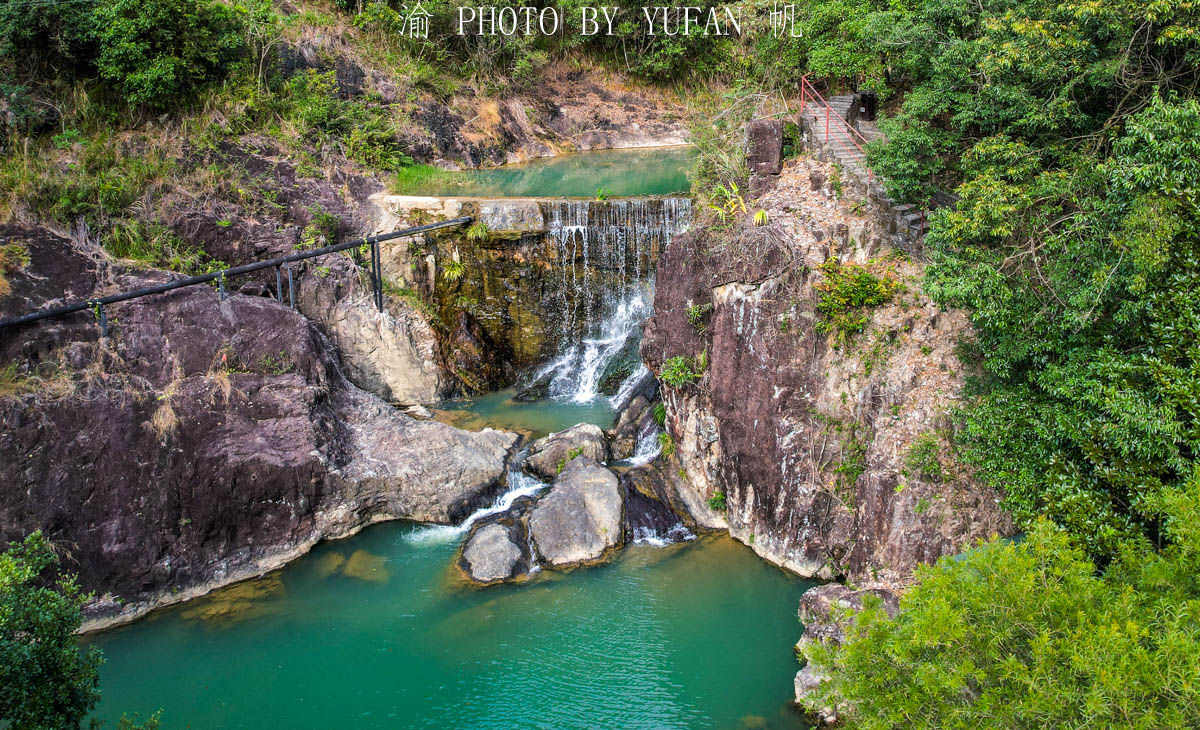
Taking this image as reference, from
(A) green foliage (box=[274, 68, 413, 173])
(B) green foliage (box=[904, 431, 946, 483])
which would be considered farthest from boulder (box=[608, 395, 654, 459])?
(A) green foliage (box=[274, 68, 413, 173])

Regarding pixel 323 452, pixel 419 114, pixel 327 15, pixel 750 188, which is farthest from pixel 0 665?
pixel 327 15

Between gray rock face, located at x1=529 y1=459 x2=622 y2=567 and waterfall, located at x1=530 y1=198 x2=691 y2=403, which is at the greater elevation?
waterfall, located at x1=530 y1=198 x2=691 y2=403

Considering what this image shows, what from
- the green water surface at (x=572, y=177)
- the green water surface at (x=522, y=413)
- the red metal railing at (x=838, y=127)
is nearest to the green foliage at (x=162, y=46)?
the green water surface at (x=572, y=177)

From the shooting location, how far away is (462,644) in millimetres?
13289

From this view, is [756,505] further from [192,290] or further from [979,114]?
[192,290]

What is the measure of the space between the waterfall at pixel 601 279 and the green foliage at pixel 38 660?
13573 millimetres

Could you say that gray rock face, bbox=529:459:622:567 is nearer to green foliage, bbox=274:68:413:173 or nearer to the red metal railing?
the red metal railing

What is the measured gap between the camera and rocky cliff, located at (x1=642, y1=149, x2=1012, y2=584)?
13.3 metres

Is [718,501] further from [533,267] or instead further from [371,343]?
[371,343]

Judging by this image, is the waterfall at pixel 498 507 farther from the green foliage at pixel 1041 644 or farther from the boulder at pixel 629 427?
the green foliage at pixel 1041 644

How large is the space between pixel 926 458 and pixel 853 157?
299 inches

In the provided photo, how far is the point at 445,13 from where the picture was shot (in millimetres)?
30594

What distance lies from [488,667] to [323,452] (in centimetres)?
603

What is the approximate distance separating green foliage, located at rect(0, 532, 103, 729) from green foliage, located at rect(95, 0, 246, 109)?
57.1 ft
